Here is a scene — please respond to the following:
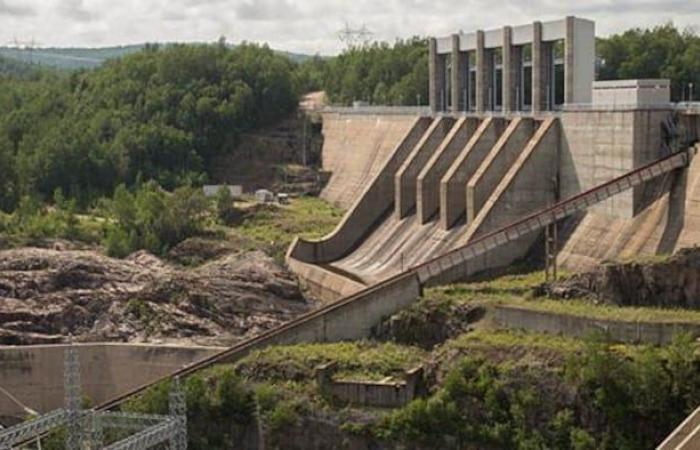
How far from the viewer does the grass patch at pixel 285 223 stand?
2662 inches

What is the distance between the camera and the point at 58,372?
4806 centimetres

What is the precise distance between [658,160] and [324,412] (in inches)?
650

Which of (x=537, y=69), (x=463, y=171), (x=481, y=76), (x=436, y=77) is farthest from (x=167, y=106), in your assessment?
(x=537, y=69)

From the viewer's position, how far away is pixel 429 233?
58938mm

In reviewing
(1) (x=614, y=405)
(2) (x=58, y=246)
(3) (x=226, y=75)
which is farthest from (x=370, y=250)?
(3) (x=226, y=75)

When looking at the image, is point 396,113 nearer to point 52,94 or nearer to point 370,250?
point 370,250

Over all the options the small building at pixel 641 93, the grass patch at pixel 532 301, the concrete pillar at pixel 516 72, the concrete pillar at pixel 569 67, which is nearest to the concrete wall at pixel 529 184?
the concrete pillar at pixel 569 67

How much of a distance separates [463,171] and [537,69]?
597 centimetres

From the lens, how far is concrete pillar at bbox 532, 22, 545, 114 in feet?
186

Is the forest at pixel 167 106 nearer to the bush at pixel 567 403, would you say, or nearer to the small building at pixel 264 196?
the small building at pixel 264 196

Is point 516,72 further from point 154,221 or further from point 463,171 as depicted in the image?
point 154,221

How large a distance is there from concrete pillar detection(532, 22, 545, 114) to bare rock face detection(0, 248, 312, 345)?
14.4 metres

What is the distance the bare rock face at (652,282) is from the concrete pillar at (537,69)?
627 inches

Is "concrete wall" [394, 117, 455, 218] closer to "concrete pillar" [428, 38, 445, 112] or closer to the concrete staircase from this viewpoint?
"concrete pillar" [428, 38, 445, 112]
